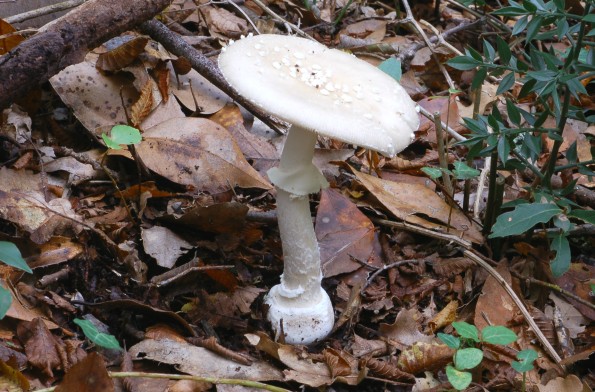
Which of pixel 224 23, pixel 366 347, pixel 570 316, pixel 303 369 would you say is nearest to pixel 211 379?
pixel 303 369

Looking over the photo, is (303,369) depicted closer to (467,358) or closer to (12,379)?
(467,358)

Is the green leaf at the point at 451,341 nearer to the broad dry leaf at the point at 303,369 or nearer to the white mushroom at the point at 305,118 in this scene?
the broad dry leaf at the point at 303,369

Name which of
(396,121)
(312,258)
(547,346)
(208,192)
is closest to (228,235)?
(208,192)

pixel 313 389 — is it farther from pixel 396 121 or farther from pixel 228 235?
pixel 396 121

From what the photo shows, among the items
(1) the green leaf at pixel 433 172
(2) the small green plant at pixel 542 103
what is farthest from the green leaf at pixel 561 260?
(1) the green leaf at pixel 433 172

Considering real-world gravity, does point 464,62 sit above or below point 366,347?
above

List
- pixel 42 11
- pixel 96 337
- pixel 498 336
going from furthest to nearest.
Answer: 1. pixel 42 11
2. pixel 498 336
3. pixel 96 337

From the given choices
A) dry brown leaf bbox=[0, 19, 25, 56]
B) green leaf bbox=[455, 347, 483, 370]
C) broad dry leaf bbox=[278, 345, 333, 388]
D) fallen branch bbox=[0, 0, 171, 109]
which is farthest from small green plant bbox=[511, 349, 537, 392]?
dry brown leaf bbox=[0, 19, 25, 56]
